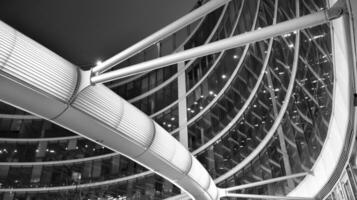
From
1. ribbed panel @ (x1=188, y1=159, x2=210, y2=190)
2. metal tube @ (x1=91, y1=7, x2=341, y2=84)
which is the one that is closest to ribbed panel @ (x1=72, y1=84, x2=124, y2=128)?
metal tube @ (x1=91, y1=7, x2=341, y2=84)

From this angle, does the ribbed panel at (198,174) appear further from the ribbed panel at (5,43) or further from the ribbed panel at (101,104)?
the ribbed panel at (5,43)

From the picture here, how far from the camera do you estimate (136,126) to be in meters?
9.09

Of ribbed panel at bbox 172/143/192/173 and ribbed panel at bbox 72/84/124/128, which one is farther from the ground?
ribbed panel at bbox 72/84/124/128

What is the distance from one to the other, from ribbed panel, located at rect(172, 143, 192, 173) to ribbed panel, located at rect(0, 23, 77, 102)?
14.7 feet

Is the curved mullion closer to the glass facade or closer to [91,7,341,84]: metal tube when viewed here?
the glass facade

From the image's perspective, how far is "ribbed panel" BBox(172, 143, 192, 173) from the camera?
10934mm

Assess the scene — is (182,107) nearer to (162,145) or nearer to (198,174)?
(198,174)

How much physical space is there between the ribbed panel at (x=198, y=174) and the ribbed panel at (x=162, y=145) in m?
1.93

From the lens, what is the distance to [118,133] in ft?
28.6

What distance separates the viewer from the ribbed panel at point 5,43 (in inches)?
255

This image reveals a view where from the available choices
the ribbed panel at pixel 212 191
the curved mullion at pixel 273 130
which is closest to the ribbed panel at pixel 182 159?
the ribbed panel at pixel 212 191

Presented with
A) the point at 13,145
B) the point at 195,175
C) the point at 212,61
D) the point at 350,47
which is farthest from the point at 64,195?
the point at 350,47

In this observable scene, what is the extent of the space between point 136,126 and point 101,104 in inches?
52.2

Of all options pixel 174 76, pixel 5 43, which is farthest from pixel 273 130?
pixel 174 76
